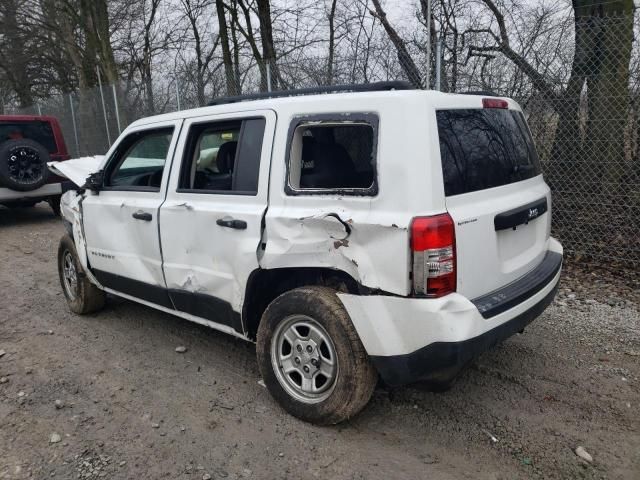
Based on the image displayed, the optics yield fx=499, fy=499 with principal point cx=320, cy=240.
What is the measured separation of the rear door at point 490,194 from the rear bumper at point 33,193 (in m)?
8.42

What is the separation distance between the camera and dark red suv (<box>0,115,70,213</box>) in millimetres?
8297

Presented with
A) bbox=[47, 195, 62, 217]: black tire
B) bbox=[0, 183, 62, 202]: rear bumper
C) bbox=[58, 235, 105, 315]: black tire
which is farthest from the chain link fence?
bbox=[47, 195, 62, 217]: black tire

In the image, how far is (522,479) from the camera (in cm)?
240

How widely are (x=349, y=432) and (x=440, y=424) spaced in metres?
0.53

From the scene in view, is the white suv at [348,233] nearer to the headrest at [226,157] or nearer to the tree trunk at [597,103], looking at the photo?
the headrest at [226,157]

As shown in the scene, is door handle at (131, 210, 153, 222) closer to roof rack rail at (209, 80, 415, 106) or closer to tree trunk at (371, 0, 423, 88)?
roof rack rail at (209, 80, 415, 106)

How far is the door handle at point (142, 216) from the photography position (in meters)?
3.58

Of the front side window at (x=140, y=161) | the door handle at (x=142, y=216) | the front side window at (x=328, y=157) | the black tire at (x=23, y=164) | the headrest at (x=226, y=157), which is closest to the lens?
the front side window at (x=328, y=157)

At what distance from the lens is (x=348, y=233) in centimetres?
252

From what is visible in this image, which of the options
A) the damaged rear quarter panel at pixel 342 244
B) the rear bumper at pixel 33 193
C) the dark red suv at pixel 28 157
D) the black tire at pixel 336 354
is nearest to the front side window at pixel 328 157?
the damaged rear quarter panel at pixel 342 244

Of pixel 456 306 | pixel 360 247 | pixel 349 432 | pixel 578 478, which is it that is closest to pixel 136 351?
pixel 349 432

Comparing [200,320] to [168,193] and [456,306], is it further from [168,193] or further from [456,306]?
[456,306]

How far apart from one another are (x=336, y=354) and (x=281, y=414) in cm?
64

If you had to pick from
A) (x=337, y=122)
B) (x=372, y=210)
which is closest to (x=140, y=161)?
(x=337, y=122)
